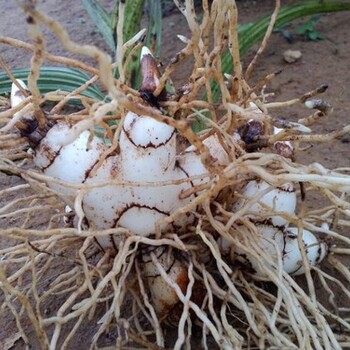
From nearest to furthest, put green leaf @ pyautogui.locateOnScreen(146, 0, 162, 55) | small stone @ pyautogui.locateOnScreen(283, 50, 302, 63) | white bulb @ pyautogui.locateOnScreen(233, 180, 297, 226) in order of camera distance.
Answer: white bulb @ pyautogui.locateOnScreen(233, 180, 297, 226), green leaf @ pyautogui.locateOnScreen(146, 0, 162, 55), small stone @ pyautogui.locateOnScreen(283, 50, 302, 63)

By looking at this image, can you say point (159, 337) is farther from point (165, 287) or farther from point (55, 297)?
point (55, 297)

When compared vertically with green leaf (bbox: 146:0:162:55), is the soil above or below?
below

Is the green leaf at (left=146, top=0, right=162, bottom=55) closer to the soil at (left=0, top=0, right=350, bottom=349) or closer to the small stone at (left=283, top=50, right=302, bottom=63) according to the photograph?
the soil at (left=0, top=0, right=350, bottom=349)

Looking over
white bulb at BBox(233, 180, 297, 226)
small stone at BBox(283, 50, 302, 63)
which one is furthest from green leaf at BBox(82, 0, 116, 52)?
white bulb at BBox(233, 180, 297, 226)

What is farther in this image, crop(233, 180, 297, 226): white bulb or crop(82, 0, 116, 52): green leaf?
crop(82, 0, 116, 52): green leaf

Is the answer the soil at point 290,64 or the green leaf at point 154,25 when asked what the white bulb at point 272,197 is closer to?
the soil at point 290,64

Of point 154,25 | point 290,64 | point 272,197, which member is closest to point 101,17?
point 154,25

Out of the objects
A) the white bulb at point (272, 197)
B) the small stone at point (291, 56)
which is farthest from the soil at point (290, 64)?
the white bulb at point (272, 197)

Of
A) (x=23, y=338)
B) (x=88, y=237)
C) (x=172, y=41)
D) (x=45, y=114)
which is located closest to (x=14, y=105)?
(x=45, y=114)

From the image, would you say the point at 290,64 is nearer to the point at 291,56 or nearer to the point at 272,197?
the point at 291,56
